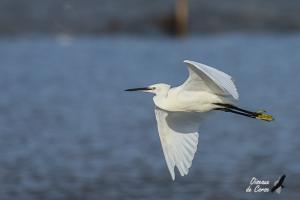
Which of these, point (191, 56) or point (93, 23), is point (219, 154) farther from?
point (93, 23)

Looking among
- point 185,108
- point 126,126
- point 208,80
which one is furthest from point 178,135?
point 126,126

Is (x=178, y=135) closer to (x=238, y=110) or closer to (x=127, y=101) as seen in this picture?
(x=238, y=110)

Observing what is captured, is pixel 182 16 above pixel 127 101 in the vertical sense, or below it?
below

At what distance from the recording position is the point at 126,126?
15.8 metres

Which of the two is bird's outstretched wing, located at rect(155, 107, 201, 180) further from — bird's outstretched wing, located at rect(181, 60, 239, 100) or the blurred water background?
the blurred water background

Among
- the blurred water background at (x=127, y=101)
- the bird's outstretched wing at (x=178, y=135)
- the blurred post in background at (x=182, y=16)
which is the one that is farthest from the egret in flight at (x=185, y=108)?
the blurred post in background at (x=182, y=16)

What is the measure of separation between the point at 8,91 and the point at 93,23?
996 centimetres

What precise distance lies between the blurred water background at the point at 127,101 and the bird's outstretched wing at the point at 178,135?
122 inches

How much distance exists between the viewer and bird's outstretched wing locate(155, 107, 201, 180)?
343 inches

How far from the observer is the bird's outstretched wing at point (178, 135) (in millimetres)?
8719

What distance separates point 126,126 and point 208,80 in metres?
7.59

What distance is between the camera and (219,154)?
547 inches

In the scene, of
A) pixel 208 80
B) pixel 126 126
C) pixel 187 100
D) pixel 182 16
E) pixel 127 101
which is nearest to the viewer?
pixel 208 80

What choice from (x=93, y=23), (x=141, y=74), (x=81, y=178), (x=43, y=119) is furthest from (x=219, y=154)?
(x=93, y=23)
